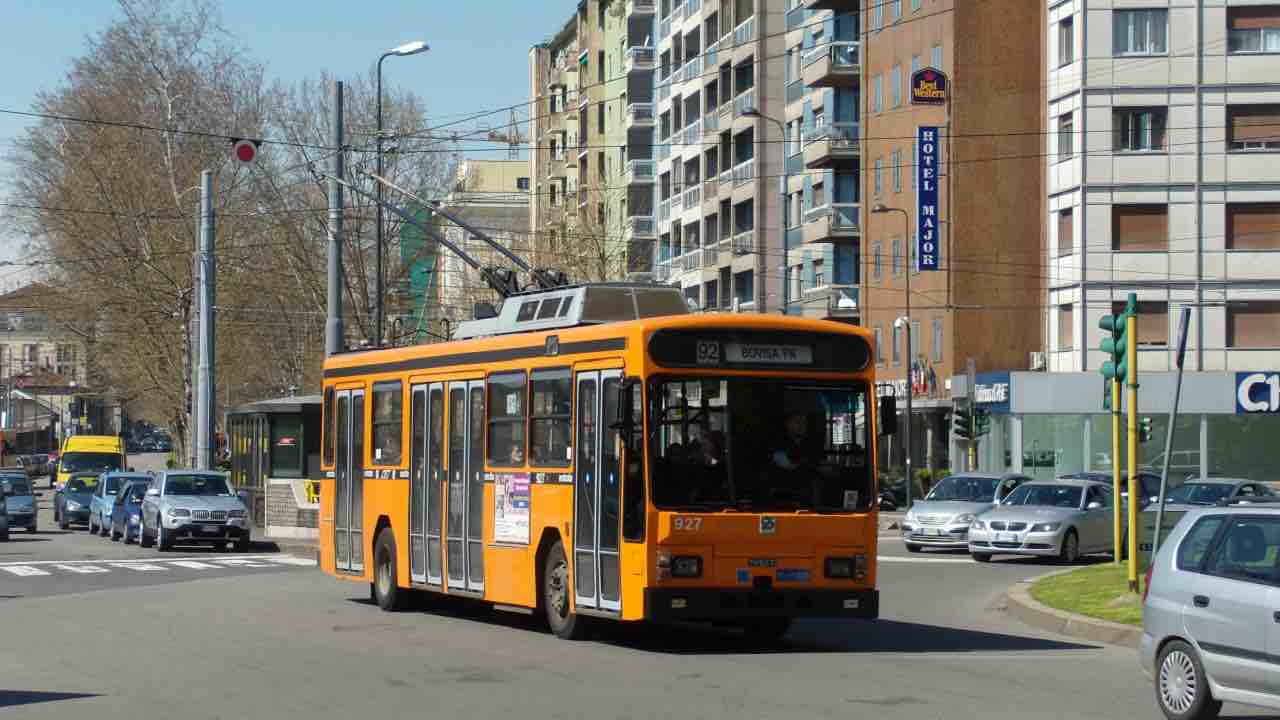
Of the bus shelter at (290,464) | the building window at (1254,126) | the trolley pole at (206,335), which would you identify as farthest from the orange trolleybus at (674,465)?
the building window at (1254,126)

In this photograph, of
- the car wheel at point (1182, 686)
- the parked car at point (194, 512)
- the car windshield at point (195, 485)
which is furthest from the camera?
the car windshield at point (195, 485)

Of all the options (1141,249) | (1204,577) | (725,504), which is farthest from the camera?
(1141,249)

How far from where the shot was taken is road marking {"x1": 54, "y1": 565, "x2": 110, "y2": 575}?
34.0 m

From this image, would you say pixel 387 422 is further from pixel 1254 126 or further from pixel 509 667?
pixel 1254 126

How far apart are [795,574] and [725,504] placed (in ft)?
2.78

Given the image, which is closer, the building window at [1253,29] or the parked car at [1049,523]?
the parked car at [1049,523]

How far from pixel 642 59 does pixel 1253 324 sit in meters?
41.0

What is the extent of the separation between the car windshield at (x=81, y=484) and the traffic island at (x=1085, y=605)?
3640cm

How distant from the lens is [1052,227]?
61.6m

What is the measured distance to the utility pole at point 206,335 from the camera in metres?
49.2

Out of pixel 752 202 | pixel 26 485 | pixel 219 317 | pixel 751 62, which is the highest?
pixel 751 62

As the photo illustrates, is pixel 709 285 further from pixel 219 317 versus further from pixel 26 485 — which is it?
pixel 26 485

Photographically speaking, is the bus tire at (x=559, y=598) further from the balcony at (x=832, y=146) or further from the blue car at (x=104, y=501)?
the balcony at (x=832, y=146)

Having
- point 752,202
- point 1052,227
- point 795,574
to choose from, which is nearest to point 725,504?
point 795,574
